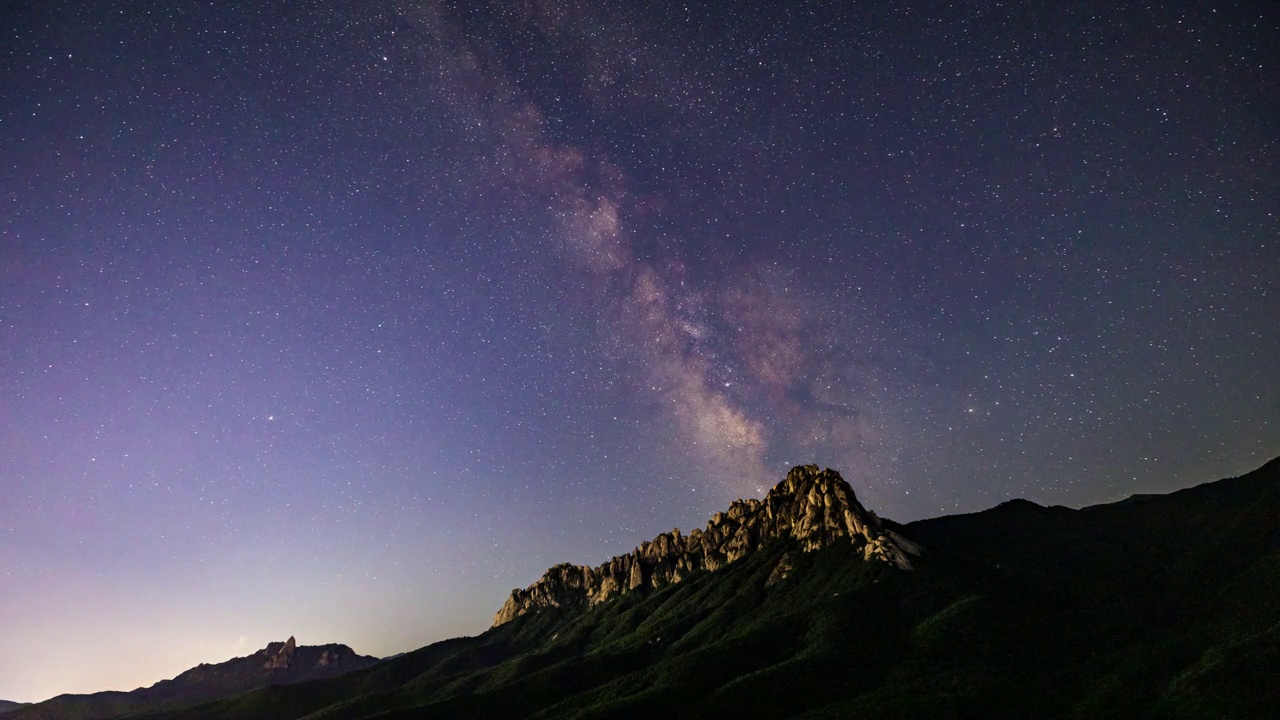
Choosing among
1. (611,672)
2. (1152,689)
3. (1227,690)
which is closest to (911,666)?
(1152,689)

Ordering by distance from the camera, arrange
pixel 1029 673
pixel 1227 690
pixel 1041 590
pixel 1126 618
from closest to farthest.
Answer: pixel 1227 690 < pixel 1029 673 < pixel 1126 618 < pixel 1041 590

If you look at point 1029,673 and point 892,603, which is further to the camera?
point 892,603

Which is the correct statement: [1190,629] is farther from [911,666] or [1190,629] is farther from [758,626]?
[758,626]

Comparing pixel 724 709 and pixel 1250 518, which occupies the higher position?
pixel 1250 518

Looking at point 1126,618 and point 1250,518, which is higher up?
point 1250,518

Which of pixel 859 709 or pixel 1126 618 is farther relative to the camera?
pixel 1126 618

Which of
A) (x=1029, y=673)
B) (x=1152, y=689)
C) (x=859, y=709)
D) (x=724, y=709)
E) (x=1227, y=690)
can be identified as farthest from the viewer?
(x=724, y=709)

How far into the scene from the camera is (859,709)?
112375 mm

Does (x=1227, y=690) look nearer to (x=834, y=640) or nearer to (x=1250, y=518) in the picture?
(x=834, y=640)

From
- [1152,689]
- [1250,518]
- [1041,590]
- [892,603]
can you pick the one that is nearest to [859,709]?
[1152,689]

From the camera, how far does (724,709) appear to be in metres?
128

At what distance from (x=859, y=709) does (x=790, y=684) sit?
2346 centimetres

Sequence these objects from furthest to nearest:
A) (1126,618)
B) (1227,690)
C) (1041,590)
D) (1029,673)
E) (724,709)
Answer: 1. (1041,590)
2. (1126,618)
3. (724,709)
4. (1029,673)
5. (1227,690)

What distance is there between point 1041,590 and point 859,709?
99036mm
